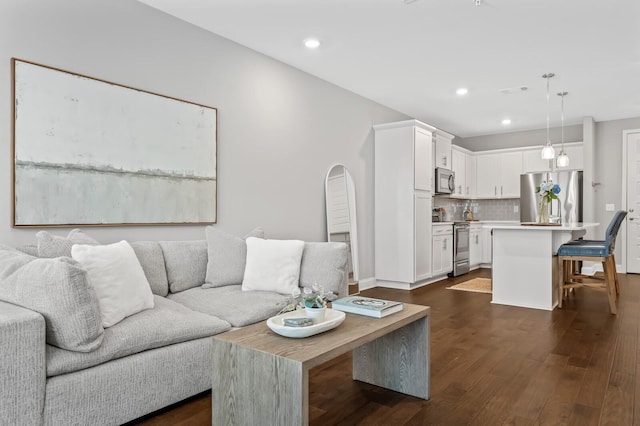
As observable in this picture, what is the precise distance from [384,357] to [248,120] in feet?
8.34

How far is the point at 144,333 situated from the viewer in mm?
2109

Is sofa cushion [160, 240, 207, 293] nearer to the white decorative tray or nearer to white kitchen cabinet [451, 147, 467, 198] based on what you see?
the white decorative tray

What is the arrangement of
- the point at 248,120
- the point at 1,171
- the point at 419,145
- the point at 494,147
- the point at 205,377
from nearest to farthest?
the point at 205,377 < the point at 1,171 < the point at 248,120 < the point at 419,145 < the point at 494,147

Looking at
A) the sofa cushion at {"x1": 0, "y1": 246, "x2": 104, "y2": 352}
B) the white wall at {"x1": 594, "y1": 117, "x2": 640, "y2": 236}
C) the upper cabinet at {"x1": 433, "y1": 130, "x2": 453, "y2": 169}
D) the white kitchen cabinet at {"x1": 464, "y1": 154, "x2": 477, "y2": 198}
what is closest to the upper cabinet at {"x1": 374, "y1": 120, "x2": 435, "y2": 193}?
the upper cabinet at {"x1": 433, "y1": 130, "x2": 453, "y2": 169}

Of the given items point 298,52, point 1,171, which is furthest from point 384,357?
point 298,52

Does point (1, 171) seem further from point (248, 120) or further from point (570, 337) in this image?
point (570, 337)

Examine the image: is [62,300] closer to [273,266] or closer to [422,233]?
[273,266]

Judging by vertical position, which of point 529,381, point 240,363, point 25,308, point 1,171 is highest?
point 1,171

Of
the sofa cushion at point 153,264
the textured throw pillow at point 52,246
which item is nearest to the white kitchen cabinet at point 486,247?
the sofa cushion at point 153,264

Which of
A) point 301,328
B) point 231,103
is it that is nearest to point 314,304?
point 301,328

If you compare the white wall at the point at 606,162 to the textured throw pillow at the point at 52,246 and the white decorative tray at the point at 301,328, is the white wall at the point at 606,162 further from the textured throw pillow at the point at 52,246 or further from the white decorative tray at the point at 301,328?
the textured throw pillow at the point at 52,246

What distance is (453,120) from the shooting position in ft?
23.1

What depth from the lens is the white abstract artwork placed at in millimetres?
2650

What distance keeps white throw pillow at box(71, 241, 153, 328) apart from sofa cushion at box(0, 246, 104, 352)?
215mm
